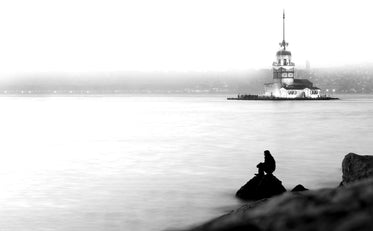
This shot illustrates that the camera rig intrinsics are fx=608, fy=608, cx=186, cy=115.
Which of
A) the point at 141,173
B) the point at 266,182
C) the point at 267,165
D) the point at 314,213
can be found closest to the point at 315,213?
the point at 314,213

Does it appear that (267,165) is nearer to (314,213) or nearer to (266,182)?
(266,182)

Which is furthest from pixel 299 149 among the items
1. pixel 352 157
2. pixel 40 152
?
pixel 352 157

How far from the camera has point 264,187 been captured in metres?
23.8

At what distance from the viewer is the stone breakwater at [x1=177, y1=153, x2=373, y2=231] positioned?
2760mm

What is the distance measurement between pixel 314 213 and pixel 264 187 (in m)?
21.2

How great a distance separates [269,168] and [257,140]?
177 feet

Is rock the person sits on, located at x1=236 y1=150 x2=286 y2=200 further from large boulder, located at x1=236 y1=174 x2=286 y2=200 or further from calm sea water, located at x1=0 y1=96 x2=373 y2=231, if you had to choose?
calm sea water, located at x1=0 y1=96 x2=373 y2=231

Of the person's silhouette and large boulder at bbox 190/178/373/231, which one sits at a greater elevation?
large boulder at bbox 190/178/373/231

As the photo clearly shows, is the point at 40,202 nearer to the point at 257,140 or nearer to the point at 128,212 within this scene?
the point at 128,212

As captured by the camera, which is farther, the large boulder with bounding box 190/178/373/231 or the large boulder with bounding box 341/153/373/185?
the large boulder with bounding box 341/153/373/185

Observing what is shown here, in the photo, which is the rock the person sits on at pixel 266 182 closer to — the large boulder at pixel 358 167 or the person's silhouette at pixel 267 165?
the person's silhouette at pixel 267 165

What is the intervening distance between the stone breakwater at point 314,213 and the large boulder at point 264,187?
798 inches

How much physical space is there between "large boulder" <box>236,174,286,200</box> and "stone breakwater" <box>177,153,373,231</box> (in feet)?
66.5

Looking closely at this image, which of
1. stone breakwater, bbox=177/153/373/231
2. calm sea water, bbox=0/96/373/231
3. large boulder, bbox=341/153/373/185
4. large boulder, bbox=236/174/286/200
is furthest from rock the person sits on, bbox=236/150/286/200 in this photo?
stone breakwater, bbox=177/153/373/231
